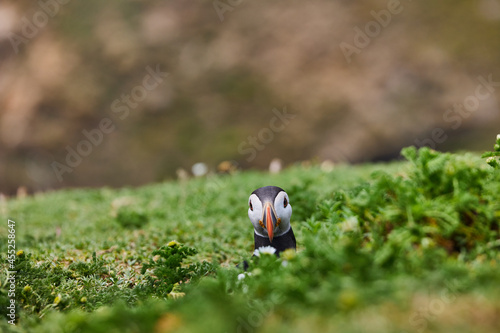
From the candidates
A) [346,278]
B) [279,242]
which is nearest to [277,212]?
[279,242]

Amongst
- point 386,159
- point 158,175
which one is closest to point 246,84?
point 158,175

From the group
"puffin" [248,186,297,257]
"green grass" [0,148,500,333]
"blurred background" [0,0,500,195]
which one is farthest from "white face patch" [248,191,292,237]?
"blurred background" [0,0,500,195]

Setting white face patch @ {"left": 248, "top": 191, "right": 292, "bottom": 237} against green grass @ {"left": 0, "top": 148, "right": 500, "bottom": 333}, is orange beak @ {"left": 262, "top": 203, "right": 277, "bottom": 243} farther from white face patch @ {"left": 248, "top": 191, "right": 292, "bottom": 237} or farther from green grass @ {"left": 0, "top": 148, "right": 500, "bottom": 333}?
green grass @ {"left": 0, "top": 148, "right": 500, "bottom": 333}

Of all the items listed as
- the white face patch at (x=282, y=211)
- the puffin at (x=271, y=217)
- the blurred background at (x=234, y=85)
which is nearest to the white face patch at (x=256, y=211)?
the puffin at (x=271, y=217)

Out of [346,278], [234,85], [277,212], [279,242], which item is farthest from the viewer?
[234,85]

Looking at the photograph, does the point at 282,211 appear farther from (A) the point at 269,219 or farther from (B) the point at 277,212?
(A) the point at 269,219

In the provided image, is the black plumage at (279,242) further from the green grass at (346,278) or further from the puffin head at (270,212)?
the green grass at (346,278)

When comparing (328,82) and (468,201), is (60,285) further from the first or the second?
(328,82)
